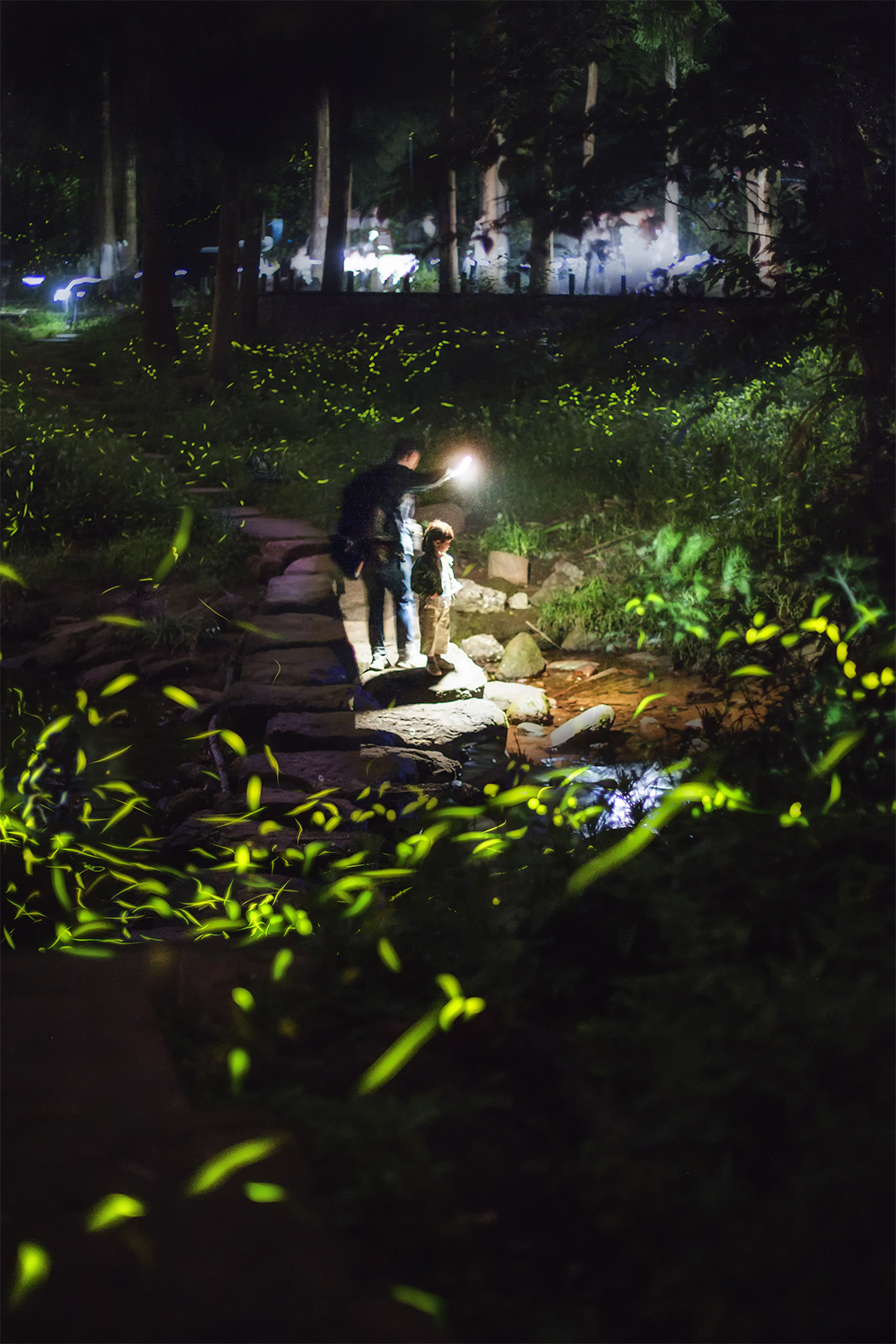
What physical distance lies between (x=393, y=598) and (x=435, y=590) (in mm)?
261

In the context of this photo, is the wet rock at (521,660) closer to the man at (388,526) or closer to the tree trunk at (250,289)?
the man at (388,526)

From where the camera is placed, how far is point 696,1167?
1.87m

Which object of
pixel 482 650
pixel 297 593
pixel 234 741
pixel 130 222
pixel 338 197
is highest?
pixel 130 222

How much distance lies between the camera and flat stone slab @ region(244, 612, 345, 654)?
23.3ft

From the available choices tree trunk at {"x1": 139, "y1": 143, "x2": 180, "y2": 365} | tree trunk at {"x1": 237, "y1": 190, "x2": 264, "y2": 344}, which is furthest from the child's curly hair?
tree trunk at {"x1": 237, "y1": 190, "x2": 264, "y2": 344}

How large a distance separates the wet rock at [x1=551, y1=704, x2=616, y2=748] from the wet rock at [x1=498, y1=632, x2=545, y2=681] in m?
1.34

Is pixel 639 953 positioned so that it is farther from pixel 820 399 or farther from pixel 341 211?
pixel 341 211

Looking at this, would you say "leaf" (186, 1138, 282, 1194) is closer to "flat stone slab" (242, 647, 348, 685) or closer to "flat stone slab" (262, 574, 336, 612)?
"flat stone slab" (242, 647, 348, 685)

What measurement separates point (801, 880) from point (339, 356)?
17.1m

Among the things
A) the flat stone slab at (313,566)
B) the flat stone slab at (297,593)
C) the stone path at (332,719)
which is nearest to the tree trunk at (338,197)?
the flat stone slab at (313,566)

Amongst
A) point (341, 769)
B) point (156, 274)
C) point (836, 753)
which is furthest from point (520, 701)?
point (156, 274)

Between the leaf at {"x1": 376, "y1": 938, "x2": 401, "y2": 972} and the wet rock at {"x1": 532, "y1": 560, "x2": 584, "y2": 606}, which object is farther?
the wet rock at {"x1": 532, "y1": 560, "x2": 584, "y2": 606}

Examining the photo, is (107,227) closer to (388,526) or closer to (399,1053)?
(388,526)

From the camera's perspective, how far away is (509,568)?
9.57m
